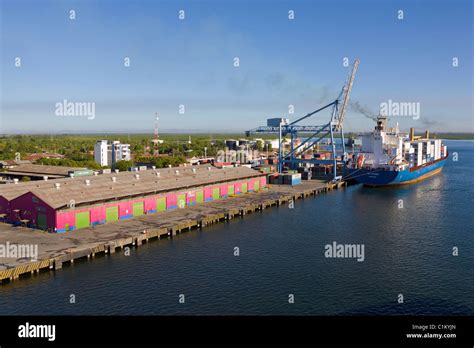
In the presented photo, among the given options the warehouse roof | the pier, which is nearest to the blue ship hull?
the warehouse roof

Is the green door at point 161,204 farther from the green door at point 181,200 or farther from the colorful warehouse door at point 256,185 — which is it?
the colorful warehouse door at point 256,185

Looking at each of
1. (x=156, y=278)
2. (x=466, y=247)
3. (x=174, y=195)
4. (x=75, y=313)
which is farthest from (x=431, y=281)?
(x=174, y=195)

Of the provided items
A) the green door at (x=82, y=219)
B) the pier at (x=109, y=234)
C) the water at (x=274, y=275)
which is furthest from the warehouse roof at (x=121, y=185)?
the water at (x=274, y=275)

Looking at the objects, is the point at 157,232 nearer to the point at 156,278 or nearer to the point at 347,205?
the point at 156,278

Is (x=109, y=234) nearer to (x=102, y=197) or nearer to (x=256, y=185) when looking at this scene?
(x=102, y=197)
